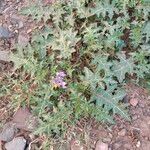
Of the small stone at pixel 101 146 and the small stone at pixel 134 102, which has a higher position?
the small stone at pixel 134 102

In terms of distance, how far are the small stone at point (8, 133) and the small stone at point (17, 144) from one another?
53 millimetres

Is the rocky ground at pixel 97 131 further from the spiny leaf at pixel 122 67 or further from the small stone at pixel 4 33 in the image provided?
the small stone at pixel 4 33

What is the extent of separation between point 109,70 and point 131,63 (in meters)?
0.19

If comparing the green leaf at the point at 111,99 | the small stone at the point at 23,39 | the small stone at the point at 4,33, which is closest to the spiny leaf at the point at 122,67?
the green leaf at the point at 111,99

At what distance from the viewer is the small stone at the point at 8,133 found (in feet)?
12.1

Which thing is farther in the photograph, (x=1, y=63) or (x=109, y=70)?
(x=1, y=63)

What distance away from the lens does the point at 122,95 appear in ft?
11.9

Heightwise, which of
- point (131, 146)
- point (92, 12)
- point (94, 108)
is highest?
point (92, 12)

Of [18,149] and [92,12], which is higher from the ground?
[92,12]

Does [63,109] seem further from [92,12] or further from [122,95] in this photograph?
[92,12]

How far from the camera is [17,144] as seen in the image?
3.62m

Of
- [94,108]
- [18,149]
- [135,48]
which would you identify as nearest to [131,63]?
[135,48]

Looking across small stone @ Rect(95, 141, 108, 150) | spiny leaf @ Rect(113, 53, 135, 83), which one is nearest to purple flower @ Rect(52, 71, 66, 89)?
spiny leaf @ Rect(113, 53, 135, 83)

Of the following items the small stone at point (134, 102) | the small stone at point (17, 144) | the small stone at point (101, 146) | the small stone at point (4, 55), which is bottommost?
the small stone at point (101, 146)
